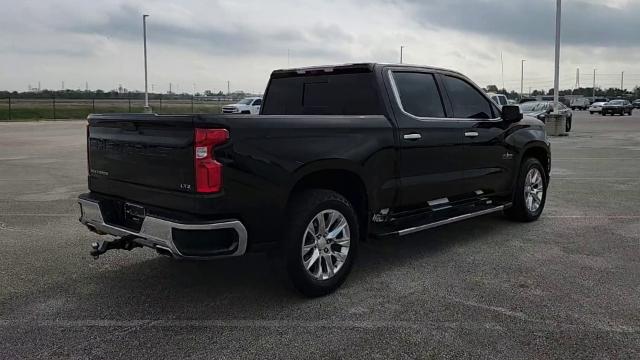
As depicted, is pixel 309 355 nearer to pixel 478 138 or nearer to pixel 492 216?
pixel 478 138

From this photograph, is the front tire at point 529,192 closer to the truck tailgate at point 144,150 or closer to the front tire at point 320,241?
the front tire at point 320,241

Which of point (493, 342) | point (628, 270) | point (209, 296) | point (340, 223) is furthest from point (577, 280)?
point (209, 296)

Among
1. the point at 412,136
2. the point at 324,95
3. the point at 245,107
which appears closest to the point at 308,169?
the point at 412,136

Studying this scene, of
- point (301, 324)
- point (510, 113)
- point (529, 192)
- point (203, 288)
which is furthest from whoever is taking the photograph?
point (529, 192)

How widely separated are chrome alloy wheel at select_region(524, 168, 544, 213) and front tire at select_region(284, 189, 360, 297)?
3.27 m

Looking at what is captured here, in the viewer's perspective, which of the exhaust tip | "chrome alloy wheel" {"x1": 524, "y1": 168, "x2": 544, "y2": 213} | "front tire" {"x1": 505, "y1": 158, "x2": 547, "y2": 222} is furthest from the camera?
"chrome alloy wheel" {"x1": 524, "y1": 168, "x2": 544, "y2": 213}

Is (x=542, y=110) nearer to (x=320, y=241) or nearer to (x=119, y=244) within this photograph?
(x=320, y=241)

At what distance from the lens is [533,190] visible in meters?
7.56

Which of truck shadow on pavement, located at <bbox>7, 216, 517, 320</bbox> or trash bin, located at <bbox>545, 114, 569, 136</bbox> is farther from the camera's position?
trash bin, located at <bbox>545, 114, 569, 136</bbox>

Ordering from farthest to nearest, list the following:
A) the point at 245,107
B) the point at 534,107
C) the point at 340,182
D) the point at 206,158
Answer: the point at 245,107 → the point at 534,107 → the point at 340,182 → the point at 206,158

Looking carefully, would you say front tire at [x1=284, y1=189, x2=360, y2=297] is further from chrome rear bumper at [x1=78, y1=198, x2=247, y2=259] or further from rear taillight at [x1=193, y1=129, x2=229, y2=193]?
rear taillight at [x1=193, y1=129, x2=229, y2=193]

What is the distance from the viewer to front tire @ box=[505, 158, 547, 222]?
7266mm

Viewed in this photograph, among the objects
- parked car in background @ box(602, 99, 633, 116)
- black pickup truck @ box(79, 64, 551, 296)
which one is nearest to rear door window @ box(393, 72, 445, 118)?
black pickup truck @ box(79, 64, 551, 296)

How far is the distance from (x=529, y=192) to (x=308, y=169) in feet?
13.1
